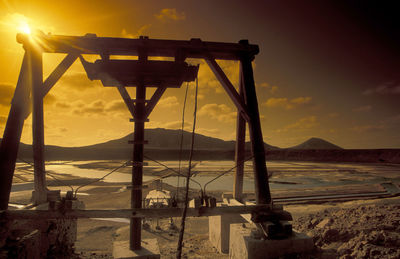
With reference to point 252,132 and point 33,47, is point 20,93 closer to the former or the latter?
point 33,47

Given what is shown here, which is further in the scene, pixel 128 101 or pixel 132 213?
pixel 128 101

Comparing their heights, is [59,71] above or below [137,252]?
above

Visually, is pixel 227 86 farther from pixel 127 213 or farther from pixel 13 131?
pixel 13 131

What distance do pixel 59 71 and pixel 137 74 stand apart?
143 cm

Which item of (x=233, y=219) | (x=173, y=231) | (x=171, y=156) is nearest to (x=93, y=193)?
(x=173, y=231)

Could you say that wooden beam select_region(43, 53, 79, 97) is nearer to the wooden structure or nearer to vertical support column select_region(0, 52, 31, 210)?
the wooden structure

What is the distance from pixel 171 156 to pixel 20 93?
56.7m

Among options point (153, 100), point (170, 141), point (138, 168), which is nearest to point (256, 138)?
point (153, 100)

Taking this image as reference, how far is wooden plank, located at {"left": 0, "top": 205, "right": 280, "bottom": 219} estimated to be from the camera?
353cm

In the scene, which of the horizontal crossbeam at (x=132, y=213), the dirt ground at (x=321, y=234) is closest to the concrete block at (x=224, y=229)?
the dirt ground at (x=321, y=234)

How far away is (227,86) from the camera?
4.46m

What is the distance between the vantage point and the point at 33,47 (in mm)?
4137

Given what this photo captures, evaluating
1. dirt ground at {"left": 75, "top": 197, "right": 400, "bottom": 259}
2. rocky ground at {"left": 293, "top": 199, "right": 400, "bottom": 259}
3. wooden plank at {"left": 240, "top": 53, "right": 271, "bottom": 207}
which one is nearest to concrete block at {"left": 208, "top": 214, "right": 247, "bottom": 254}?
dirt ground at {"left": 75, "top": 197, "right": 400, "bottom": 259}

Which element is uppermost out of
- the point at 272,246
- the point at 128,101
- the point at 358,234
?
the point at 128,101
